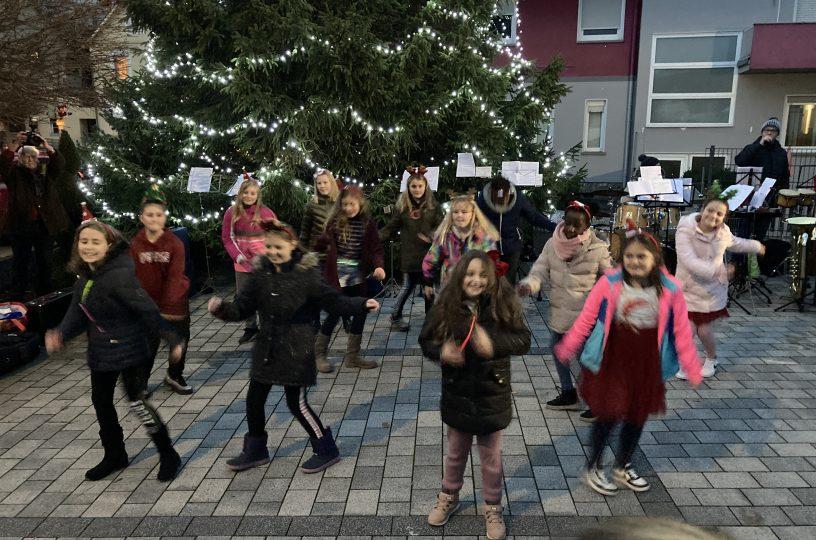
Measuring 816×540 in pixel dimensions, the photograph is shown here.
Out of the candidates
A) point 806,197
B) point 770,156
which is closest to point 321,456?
point 806,197

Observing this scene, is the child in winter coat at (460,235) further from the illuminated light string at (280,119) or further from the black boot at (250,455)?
the illuminated light string at (280,119)

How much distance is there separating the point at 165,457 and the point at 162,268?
65.2 inches

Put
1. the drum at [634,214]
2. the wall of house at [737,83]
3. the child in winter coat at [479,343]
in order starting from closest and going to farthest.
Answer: the child in winter coat at [479,343] < the drum at [634,214] < the wall of house at [737,83]

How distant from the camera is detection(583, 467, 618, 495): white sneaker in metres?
3.71

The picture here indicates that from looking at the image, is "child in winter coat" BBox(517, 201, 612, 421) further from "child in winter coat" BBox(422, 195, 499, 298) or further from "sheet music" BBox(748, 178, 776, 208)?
"sheet music" BBox(748, 178, 776, 208)

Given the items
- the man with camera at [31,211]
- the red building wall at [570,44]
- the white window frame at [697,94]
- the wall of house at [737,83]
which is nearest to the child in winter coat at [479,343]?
the man with camera at [31,211]

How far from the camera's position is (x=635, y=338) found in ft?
11.5

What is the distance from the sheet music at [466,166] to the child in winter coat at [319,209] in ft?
9.48

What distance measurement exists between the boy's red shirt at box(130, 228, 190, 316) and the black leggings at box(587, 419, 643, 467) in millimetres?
3553

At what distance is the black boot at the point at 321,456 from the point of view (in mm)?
4029

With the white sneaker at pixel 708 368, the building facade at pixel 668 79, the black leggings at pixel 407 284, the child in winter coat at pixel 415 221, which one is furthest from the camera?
the building facade at pixel 668 79

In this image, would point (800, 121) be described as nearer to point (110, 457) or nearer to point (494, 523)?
point (494, 523)

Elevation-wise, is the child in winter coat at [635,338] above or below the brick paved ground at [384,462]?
above

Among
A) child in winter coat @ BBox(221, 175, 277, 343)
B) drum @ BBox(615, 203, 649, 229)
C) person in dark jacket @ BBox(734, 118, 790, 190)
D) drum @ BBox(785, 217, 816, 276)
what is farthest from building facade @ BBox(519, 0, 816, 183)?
child in winter coat @ BBox(221, 175, 277, 343)
